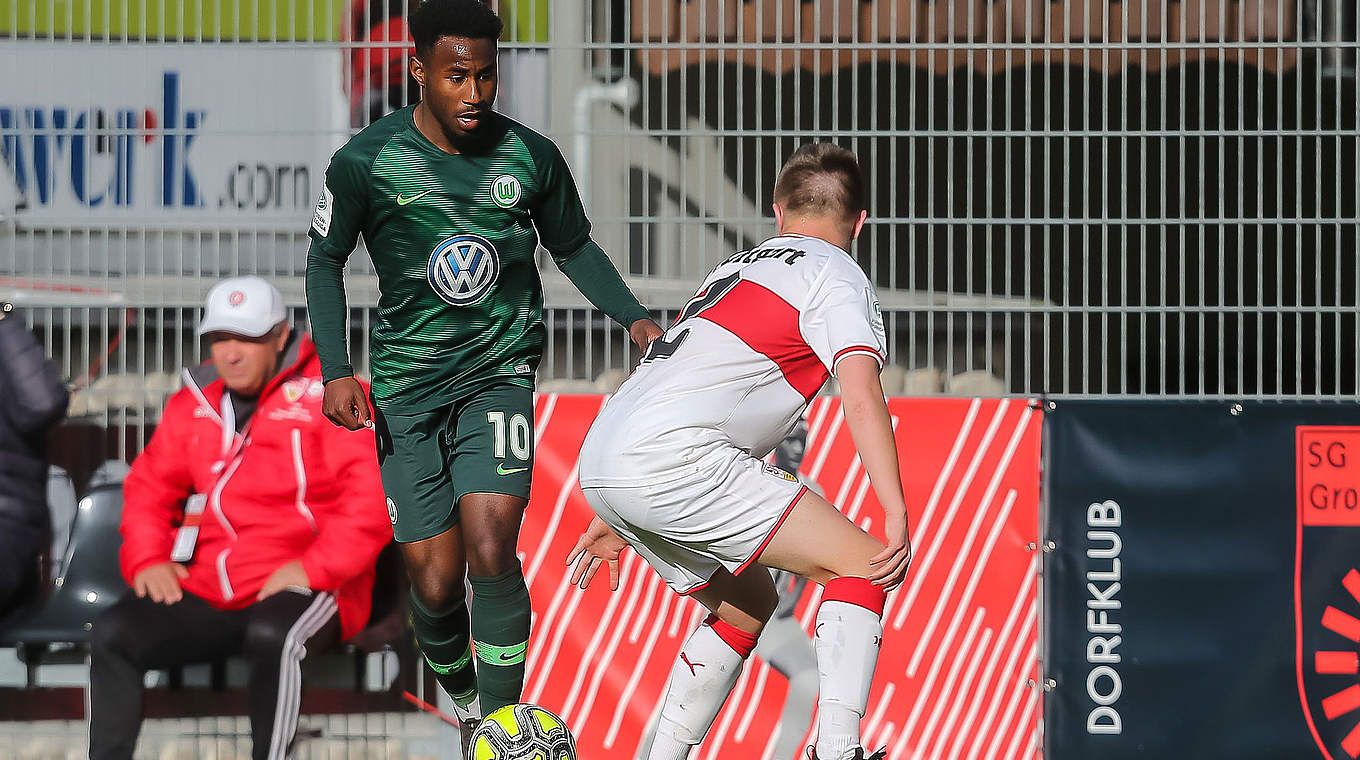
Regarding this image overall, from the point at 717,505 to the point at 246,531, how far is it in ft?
6.54

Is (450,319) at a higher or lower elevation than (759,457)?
higher

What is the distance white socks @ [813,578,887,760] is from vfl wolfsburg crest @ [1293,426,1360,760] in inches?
A: 79.7

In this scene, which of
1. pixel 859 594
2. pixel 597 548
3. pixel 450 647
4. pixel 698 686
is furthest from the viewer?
pixel 450 647

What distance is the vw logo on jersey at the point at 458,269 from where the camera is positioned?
4.54m

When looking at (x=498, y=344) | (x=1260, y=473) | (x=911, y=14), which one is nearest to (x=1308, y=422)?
(x=1260, y=473)

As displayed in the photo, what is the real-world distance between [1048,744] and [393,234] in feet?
8.63

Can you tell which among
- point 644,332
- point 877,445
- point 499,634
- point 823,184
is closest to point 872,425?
point 877,445

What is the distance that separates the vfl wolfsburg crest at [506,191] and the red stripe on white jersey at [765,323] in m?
0.82

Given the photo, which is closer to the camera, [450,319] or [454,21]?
[454,21]

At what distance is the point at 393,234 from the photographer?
4559 mm

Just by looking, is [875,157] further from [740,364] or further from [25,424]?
[25,424]

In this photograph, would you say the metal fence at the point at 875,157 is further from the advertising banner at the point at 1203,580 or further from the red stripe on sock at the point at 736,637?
the red stripe on sock at the point at 736,637

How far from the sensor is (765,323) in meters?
4.00

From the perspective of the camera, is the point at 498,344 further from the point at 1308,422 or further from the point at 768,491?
the point at 1308,422
